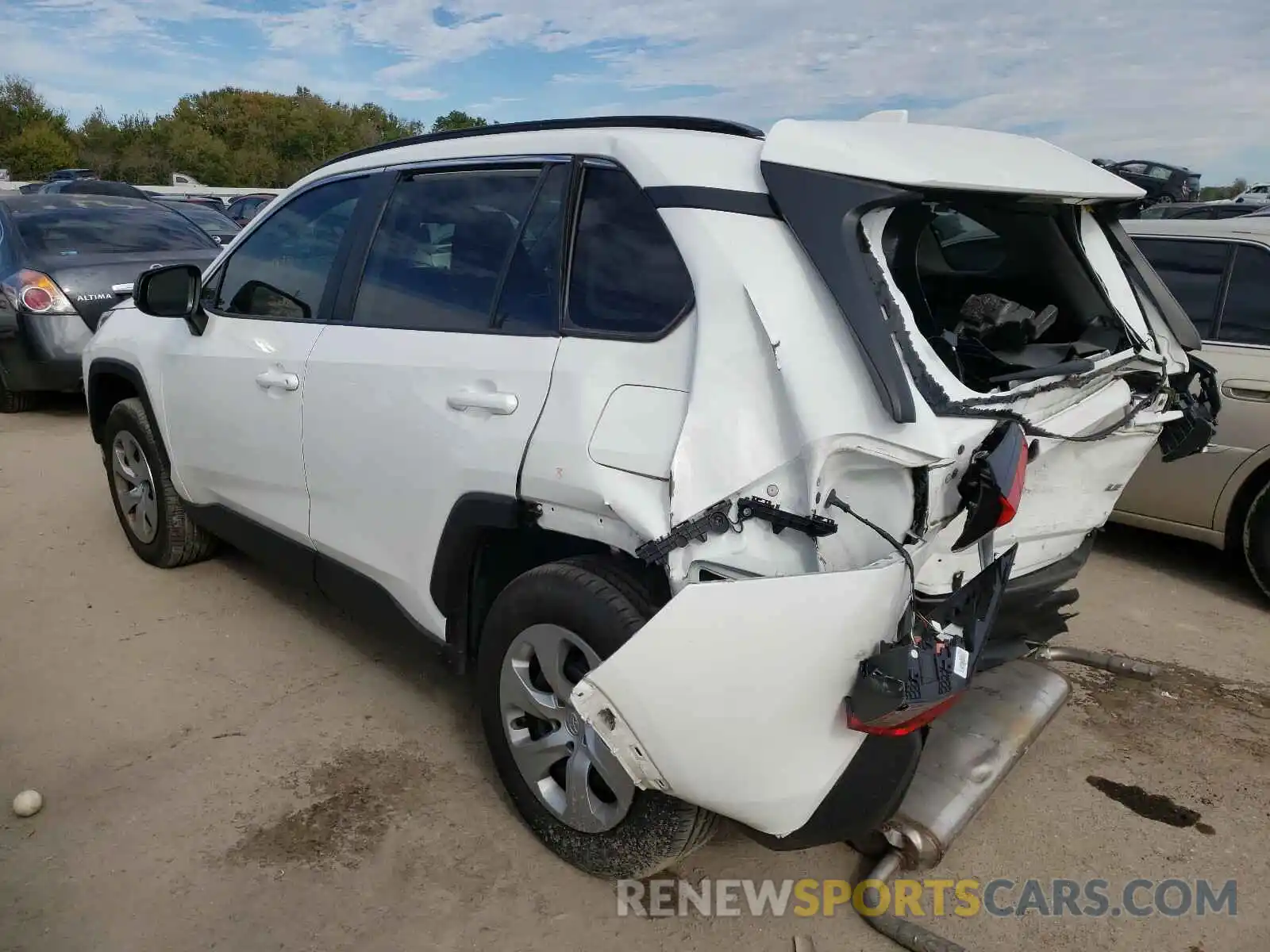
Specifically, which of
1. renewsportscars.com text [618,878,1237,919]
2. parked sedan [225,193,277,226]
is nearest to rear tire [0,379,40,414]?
renewsportscars.com text [618,878,1237,919]

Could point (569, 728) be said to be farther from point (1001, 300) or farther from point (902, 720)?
point (1001, 300)

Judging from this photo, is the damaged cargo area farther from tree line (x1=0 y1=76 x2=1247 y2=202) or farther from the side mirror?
tree line (x1=0 y1=76 x2=1247 y2=202)

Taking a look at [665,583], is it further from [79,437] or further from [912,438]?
[79,437]

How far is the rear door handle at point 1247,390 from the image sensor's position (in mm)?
4242

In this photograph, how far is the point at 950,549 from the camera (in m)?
2.23

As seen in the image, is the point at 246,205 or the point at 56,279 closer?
the point at 56,279

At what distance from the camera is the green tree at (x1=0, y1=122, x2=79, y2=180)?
163 feet

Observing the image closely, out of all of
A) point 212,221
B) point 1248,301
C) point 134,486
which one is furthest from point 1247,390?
point 212,221

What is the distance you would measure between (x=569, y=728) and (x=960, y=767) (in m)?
1.07

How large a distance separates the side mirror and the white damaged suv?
512mm

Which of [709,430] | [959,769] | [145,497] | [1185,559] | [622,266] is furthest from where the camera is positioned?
[1185,559]

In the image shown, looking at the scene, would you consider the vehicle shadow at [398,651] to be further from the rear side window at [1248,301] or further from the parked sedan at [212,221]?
Result: the parked sedan at [212,221]

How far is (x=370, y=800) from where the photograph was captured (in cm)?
297

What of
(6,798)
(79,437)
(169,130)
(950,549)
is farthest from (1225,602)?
(169,130)
